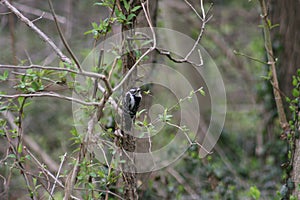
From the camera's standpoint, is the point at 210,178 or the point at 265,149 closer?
the point at 210,178

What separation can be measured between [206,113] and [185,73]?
0.67m

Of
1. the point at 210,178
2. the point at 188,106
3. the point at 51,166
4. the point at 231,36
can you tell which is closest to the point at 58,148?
the point at 51,166

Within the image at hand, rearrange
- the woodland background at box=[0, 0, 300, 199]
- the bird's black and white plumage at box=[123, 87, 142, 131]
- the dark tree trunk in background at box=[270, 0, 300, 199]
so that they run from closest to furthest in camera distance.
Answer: the bird's black and white plumage at box=[123, 87, 142, 131]
the woodland background at box=[0, 0, 300, 199]
the dark tree trunk in background at box=[270, 0, 300, 199]

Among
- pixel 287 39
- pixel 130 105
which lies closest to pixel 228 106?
pixel 287 39

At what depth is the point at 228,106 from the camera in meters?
6.61

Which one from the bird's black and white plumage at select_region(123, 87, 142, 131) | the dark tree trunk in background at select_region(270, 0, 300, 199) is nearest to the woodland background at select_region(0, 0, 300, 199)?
the dark tree trunk in background at select_region(270, 0, 300, 199)

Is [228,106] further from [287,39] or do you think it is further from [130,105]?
[130,105]

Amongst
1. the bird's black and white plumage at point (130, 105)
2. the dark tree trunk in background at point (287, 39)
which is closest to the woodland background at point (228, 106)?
the dark tree trunk in background at point (287, 39)

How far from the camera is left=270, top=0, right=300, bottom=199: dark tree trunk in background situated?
14.6 ft

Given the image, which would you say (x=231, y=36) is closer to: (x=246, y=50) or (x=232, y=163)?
(x=246, y=50)

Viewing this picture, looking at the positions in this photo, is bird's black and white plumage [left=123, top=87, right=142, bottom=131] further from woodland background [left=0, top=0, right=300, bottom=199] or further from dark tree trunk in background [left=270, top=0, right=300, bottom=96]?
dark tree trunk in background [left=270, top=0, right=300, bottom=96]

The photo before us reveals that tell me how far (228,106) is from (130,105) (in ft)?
14.0

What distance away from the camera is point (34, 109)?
6.23 m

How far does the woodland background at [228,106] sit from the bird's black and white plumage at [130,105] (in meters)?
0.37
